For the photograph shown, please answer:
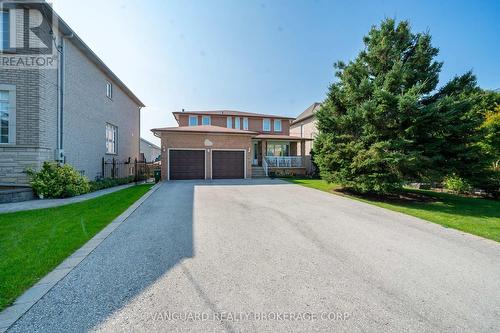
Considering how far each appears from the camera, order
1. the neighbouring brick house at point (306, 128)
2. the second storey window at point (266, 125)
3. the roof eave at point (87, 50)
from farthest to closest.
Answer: the second storey window at point (266, 125)
the neighbouring brick house at point (306, 128)
the roof eave at point (87, 50)

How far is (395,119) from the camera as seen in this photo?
8938 millimetres

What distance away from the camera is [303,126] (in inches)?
1111

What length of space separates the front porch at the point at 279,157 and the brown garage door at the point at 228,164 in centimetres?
282

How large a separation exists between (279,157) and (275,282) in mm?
17746

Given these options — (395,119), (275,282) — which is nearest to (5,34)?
(275,282)

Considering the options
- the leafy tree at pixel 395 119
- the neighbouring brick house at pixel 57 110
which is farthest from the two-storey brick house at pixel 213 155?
the leafy tree at pixel 395 119

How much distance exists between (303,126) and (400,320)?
27485 mm

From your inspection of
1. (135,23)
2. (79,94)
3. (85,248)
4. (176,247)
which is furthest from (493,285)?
(79,94)

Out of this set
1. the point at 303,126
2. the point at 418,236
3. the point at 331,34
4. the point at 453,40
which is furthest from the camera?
the point at 303,126

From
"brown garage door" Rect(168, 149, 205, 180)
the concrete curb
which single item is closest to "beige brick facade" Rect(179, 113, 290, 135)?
"brown garage door" Rect(168, 149, 205, 180)

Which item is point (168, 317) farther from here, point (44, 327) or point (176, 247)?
point (176, 247)

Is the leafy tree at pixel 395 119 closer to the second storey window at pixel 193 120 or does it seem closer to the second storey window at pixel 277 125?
the second storey window at pixel 277 125

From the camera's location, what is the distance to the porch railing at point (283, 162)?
65.9 feet

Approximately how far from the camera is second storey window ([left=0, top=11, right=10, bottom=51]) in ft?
25.2
